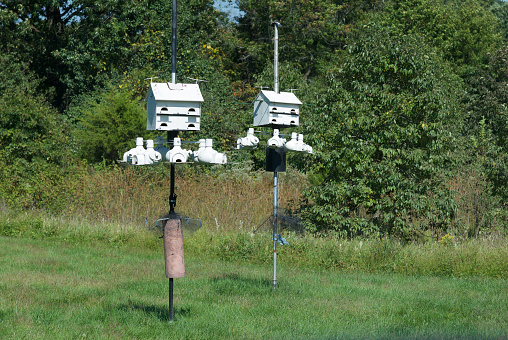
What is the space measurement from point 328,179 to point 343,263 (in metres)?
2.34

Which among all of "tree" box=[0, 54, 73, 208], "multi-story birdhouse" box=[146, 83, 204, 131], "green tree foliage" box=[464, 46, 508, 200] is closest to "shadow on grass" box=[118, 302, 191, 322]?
"multi-story birdhouse" box=[146, 83, 204, 131]

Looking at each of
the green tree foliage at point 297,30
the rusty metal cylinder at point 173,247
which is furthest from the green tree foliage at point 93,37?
the rusty metal cylinder at point 173,247

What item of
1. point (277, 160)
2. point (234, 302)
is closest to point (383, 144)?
point (277, 160)

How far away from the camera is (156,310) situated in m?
6.47

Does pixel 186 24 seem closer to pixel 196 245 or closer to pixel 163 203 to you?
pixel 163 203

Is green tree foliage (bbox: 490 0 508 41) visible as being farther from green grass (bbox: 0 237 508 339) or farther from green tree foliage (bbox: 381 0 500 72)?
green grass (bbox: 0 237 508 339)

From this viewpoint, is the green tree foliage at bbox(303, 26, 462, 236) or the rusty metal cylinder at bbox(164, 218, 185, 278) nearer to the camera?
the rusty metal cylinder at bbox(164, 218, 185, 278)

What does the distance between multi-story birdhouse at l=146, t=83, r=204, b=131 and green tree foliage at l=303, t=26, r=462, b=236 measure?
5.54 m

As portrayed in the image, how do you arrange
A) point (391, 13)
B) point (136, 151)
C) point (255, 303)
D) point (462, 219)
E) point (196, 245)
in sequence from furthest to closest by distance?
point (391, 13) → point (462, 219) → point (196, 245) → point (255, 303) → point (136, 151)

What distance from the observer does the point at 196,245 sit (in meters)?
11.0

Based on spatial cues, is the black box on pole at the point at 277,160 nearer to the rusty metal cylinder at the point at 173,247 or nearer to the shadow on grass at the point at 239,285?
the shadow on grass at the point at 239,285

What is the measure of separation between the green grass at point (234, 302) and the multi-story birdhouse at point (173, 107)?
6.96 ft

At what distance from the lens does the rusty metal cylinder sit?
579 centimetres

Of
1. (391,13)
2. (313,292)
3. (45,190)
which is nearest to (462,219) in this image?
(313,292)
